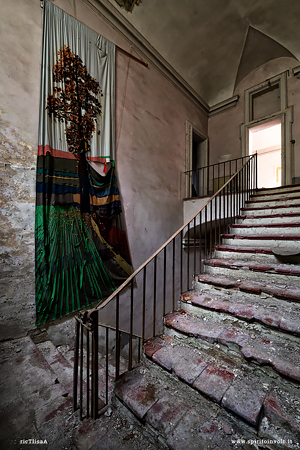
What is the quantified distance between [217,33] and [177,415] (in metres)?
8.13

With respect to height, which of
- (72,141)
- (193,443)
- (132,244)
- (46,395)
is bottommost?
(46,395)

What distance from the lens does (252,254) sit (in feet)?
9.45

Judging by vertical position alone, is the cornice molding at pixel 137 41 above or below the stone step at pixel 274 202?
above

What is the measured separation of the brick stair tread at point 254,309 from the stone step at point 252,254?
83 centimetres

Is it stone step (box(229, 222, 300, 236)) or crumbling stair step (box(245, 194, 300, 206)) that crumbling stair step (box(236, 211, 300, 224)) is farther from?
crumbling stair step (box(245, 194, 300, 206))

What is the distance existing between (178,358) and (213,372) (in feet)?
1.05

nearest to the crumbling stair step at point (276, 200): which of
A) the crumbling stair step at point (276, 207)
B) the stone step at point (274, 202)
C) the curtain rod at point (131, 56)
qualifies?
the stone step at point (274, 202)

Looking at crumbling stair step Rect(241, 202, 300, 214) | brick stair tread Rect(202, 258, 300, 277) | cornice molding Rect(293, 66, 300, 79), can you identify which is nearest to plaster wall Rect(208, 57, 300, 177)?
cornice molding Rect(293, 66, 300, 79)

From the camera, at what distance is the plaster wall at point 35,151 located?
264 centimetres

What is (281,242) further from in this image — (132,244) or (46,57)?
(46,57)

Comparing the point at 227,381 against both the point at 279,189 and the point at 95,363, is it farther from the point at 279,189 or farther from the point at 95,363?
the point at 279,189

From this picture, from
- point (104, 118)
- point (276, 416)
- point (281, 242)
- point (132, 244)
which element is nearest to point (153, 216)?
point (132, 244)

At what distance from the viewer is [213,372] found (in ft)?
5.09

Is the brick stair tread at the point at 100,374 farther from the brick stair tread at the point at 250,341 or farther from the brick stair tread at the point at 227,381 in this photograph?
the brick stair tread at the point at 250,341
